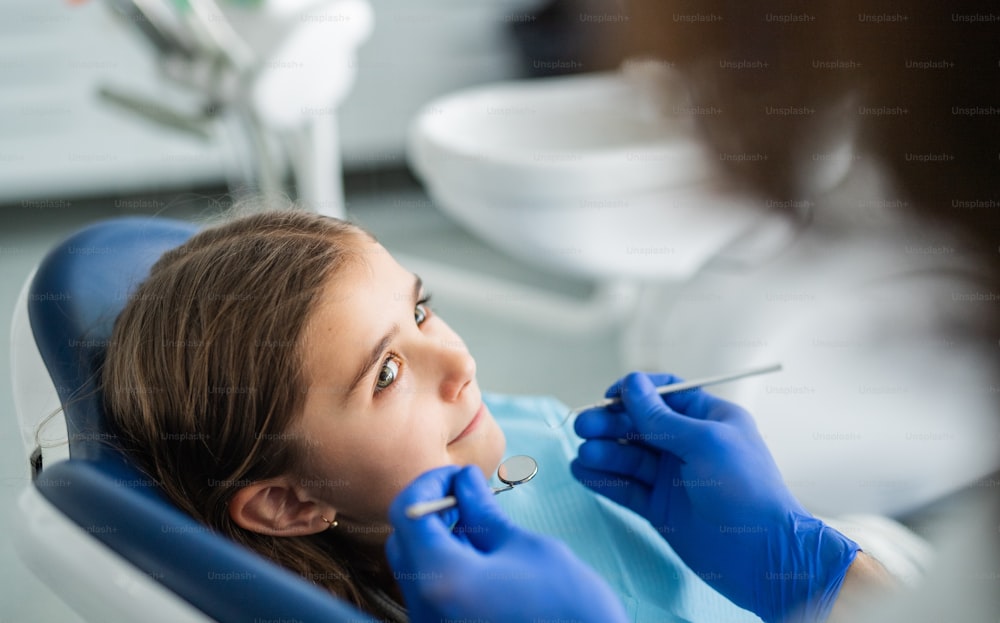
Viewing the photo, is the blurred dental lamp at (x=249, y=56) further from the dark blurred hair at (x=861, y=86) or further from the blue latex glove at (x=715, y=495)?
the dark blurred hair at (x=861, y=86)

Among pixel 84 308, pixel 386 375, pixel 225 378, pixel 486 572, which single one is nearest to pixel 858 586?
pixel 486 572

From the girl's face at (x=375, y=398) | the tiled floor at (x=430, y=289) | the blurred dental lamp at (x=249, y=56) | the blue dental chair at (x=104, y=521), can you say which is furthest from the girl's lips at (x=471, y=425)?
the blurred dental lamp at (x=249, y=56)

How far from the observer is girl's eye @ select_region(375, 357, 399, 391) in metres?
0.83

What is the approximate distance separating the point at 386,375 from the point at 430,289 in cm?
135

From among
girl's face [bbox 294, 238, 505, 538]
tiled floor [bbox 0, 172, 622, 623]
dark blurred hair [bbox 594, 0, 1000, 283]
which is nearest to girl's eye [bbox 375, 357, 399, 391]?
girl's face [bbox 294, 238, 505, 538]

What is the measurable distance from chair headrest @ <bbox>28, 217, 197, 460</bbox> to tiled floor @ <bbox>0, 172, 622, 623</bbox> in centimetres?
35

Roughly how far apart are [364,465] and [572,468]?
285mm

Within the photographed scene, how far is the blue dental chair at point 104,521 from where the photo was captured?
0.62 meters

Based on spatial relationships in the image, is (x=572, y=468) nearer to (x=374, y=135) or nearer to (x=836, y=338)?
(x=836, y=338)

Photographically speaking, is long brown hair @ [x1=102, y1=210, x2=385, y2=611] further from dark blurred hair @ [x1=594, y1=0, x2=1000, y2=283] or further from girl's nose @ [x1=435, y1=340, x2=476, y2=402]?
dark blurred hair @ [x1=594, y1=0, x2=1000, y2=283]

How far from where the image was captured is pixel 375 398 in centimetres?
83

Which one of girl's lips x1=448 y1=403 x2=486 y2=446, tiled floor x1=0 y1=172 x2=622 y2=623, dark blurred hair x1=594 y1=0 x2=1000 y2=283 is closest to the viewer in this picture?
dark blurred hair x1=594 y1=0 x2=1000 y2=283

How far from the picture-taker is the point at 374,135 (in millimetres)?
3146

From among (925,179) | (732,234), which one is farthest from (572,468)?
(925,179)
